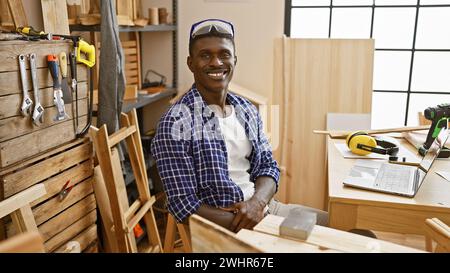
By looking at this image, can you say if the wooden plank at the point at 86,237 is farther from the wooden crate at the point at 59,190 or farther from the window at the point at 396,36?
the window at the point at 396,36

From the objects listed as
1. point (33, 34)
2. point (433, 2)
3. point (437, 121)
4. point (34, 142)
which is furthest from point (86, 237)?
point (433, 2)

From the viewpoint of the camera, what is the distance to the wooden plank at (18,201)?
4.34ft

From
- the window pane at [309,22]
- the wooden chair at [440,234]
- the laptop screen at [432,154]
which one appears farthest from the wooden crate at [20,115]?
the window pane at [309,22]

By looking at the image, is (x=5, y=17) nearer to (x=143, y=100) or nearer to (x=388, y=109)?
(x=143, y=100)

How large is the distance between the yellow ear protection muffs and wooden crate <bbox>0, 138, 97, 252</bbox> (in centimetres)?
126

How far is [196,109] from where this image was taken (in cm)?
172

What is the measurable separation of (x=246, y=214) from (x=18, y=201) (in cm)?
78

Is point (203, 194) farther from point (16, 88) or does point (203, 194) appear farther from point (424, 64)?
point (424, 64)

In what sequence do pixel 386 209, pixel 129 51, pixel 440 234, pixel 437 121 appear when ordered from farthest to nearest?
1. pixel 129 51
2. pixel 437 121
3. pixel 386 209
4. pixel 440 234

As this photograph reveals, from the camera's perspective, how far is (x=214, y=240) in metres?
0.70

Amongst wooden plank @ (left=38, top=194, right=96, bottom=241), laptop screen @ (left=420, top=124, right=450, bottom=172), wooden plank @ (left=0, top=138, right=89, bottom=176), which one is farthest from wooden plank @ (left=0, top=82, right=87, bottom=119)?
laptop screen @ (left=420, top=124, right=450, bottom=172)

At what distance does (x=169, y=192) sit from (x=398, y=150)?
1155 millimetres

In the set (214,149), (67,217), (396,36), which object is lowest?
(67,217)

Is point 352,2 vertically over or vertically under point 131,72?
over
